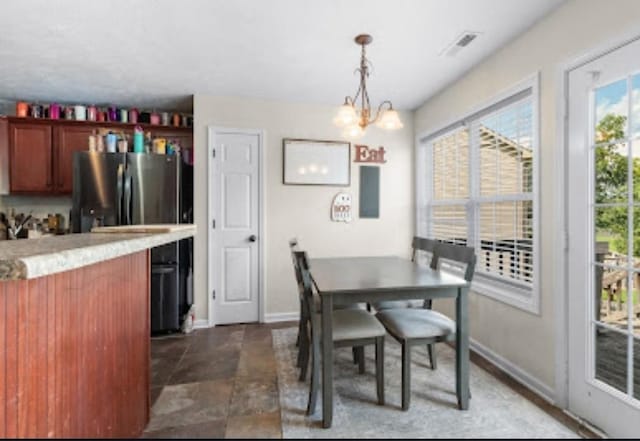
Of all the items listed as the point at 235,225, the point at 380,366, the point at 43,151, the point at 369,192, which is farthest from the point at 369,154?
the point at 43,151

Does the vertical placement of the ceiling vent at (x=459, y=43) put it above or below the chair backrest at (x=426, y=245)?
above

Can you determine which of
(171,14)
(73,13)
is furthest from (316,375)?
(73,13)

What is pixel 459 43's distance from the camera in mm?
2205

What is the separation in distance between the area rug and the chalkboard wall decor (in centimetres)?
171

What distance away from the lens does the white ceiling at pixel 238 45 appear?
1842 millimetres

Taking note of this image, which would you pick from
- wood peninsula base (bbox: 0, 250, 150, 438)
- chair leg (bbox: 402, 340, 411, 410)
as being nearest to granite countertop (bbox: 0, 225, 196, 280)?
wood peninsula base (bbox: 0, 250, 150, 438)

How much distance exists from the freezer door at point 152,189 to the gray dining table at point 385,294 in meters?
1.74

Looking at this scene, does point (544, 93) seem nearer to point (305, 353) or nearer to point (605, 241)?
point (605, 241)

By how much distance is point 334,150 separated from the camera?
342 centimetres

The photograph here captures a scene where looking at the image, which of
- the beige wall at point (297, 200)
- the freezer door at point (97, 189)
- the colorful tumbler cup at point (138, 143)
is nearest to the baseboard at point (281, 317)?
the beige wall at point (297, 200)

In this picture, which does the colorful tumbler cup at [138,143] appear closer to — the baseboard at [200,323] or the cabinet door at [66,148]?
the cabinet door at [66,148]

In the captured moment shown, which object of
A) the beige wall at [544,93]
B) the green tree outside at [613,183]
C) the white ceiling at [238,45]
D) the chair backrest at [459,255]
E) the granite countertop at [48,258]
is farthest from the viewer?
the chair backrest at [459,255]

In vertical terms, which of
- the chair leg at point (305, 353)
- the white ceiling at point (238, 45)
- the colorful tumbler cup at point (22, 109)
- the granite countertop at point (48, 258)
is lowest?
the chair leg at point (305, 353)

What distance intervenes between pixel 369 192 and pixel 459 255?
61.6 inches
